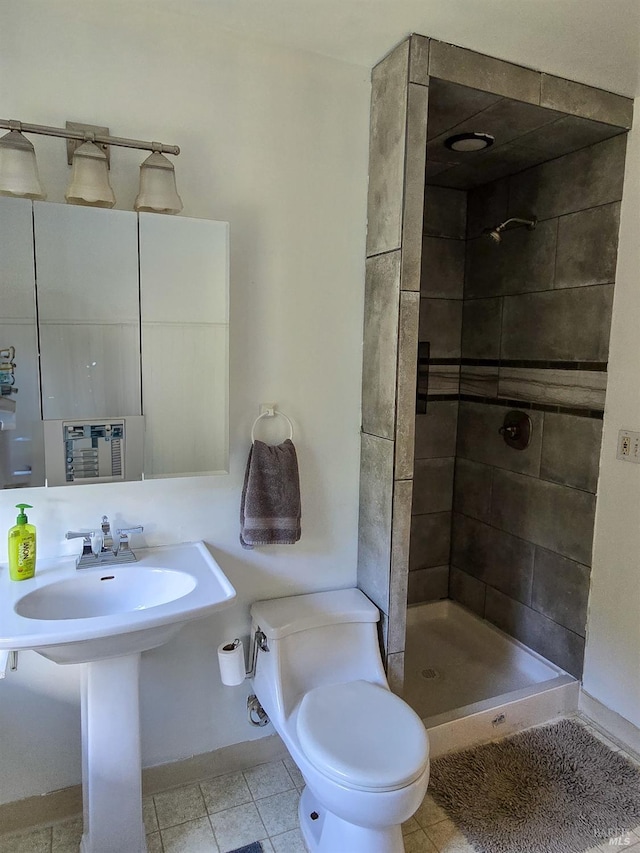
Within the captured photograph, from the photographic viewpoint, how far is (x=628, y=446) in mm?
2166

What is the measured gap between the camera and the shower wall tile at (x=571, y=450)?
7.57 feet

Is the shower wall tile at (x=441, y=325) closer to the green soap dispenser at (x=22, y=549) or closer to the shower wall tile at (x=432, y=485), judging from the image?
the shower wall tile at (x=432, y=485)

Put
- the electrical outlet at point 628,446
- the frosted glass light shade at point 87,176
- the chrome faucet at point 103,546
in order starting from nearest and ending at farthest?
the frosted glass light shade at point 87,176 < the chrome faucet at point 103,546 < the electrical outlet at point 628,446

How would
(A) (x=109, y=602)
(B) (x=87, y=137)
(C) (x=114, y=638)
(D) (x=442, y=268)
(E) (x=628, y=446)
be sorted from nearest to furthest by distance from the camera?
1. (C) (x=114, y=638)
2. (B) (x=87, y=137)
3. (A) (x=109, y=602)
4. (E) (x=628, y=446)
5. (D) (x=442, y=268)

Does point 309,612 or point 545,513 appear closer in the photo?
point 309,612

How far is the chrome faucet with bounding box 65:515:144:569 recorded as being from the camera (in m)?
1.70

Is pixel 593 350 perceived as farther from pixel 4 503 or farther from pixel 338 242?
pixel 4 503

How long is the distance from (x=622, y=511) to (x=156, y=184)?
6.67 feet

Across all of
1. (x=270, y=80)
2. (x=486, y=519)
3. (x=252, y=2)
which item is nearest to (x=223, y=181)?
(x=270, y=80)

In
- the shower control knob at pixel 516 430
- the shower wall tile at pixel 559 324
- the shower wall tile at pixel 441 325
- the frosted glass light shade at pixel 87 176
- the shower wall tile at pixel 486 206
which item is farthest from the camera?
the shower wall tile at pixel 441 325

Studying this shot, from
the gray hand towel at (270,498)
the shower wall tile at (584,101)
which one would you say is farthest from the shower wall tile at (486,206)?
the gray hand towel at (270,498)

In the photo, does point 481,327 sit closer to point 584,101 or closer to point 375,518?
point 584,101

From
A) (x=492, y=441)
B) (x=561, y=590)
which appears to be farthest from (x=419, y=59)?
(x=561, y=590)

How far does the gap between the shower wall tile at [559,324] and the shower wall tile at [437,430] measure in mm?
444
